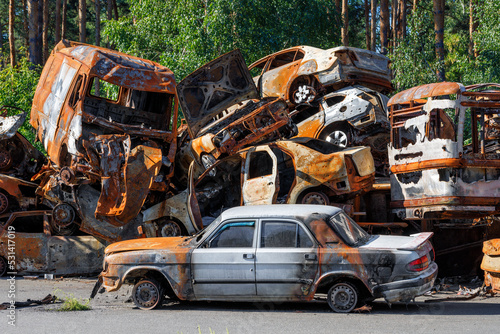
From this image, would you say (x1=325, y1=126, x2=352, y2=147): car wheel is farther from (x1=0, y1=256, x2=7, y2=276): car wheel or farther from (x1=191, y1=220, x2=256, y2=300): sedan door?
(x1=0, y1=256, x2=7, y2=276): car wheel

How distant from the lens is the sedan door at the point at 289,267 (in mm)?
7234

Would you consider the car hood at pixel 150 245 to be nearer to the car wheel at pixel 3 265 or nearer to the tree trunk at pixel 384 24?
the car wheel at pixel 3 265

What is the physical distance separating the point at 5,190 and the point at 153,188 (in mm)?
3310

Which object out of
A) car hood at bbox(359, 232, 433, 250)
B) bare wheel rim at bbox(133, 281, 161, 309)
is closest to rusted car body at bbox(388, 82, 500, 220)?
car hood at bbox(359, 232, 433, 250)

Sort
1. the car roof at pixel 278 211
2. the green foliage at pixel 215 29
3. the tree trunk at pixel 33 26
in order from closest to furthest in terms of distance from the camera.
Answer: the car roof at pixel 278 211
the green foliage at pixel 215 29
the tree trunk at pixel 33 26

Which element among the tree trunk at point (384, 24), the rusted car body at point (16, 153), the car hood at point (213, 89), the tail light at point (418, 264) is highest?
the tree trunk at point (384, 24)

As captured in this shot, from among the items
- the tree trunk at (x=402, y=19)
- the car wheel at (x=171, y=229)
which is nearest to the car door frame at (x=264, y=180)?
the car wheel at (x=171, y=229)

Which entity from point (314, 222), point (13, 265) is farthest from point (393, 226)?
point (13, 265)

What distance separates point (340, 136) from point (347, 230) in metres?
5.47

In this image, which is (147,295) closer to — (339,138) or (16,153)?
(339,138)

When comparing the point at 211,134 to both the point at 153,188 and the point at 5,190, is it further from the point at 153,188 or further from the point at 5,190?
the point at 5,190

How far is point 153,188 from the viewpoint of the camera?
10.8 m

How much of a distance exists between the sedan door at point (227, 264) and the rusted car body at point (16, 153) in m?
7.10

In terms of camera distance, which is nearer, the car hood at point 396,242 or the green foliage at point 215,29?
the car hood at point 396,242
